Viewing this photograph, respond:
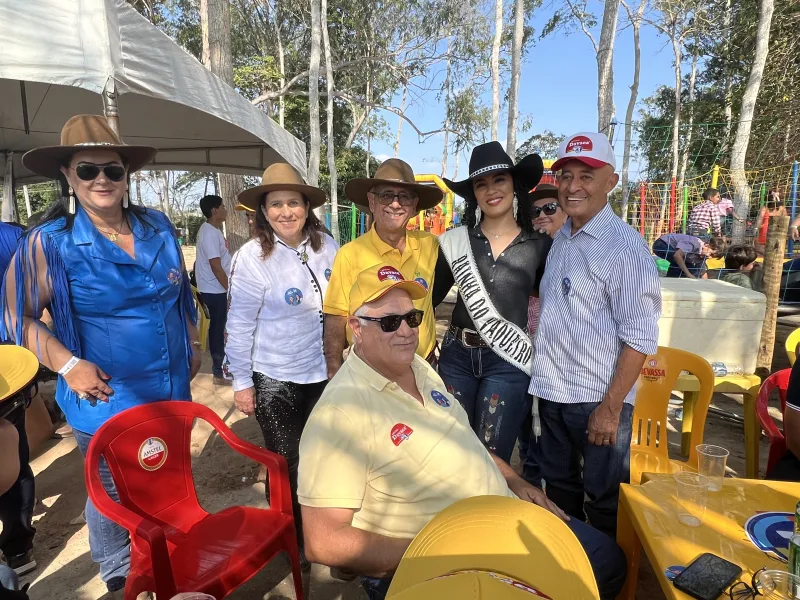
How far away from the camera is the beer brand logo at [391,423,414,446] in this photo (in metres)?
1.45

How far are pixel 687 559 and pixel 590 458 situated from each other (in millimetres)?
824

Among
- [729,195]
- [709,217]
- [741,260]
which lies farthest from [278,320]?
[729,195]

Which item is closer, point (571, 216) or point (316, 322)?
point (571, 216)

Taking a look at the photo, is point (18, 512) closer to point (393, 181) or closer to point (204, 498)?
point (204, 498)

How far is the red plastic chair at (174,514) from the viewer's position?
5.56 feet

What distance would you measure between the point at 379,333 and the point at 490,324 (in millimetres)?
836

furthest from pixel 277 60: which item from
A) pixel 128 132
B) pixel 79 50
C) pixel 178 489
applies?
pixel 178 489

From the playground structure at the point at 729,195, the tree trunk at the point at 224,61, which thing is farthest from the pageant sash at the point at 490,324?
the playground structure at the point at 729,195

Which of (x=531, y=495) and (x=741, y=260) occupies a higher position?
(x=741, y=260)

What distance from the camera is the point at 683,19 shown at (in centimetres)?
2295

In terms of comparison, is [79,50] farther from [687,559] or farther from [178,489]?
[687,559]

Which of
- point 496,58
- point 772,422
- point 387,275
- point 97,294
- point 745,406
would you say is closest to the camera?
point 387,275

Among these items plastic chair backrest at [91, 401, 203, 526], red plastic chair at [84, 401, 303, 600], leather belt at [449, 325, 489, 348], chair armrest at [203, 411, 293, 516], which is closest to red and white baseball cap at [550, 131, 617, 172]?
leather belt at [449, 325, 489, 348]

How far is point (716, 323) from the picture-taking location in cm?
386
